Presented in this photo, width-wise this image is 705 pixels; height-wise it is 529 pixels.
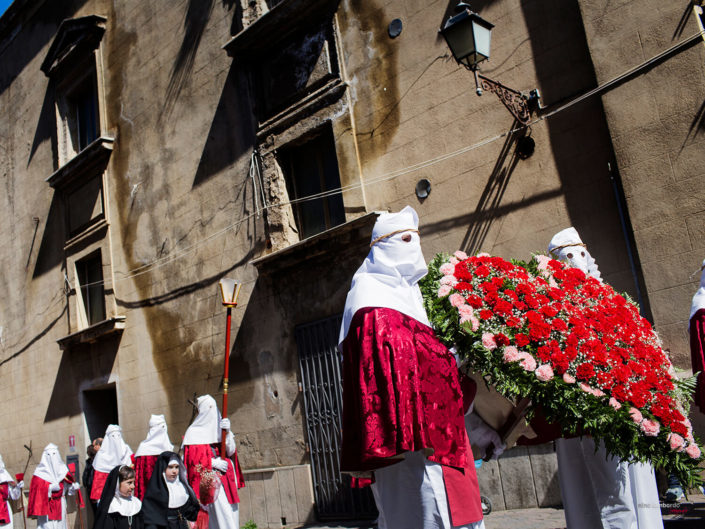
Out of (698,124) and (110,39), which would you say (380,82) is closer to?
(698,124)

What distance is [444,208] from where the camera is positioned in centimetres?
883

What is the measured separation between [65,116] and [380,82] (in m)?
9.95

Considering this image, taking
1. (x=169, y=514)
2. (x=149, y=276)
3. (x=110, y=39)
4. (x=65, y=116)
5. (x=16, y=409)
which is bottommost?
(x=169, y=514)

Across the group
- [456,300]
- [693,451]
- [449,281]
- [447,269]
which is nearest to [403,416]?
[456,300]

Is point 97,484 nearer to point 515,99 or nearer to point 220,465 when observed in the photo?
point 220,465

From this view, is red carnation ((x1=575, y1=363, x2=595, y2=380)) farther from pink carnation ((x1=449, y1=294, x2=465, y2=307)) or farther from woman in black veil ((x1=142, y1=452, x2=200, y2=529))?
woman in black veil ((x1=142, y1=452, x2=200, y2=529))

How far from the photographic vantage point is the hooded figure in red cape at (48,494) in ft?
35.6

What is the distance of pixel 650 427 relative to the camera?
360 centimetres

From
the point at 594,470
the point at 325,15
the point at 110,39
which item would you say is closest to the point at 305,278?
the point at 325,15

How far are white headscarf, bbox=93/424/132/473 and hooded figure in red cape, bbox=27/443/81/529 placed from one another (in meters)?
1.18

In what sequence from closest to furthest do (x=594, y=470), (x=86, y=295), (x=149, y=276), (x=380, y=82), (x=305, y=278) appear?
(x=594, y=470), (x=380, y=82), (x=305, y=278), (x=149, y=276), (x=86, y=295)

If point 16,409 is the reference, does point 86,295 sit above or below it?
above

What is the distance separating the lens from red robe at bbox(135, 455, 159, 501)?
9367 millimetres

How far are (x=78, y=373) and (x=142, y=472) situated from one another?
20.7 ft
